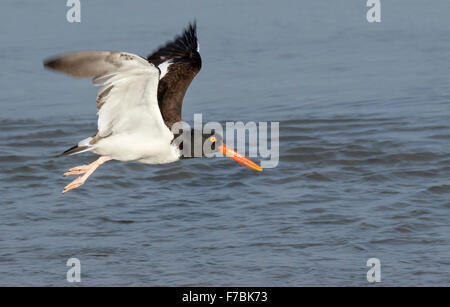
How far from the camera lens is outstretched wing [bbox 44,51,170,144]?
573 centimetres

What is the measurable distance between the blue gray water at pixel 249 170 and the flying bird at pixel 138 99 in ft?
2.53

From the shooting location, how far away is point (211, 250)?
284 inches

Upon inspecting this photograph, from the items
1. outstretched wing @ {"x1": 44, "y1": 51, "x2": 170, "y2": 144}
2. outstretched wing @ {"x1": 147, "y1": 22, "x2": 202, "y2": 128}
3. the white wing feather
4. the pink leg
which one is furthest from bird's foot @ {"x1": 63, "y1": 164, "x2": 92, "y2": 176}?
outstretched wing @ {"x1": 147, "y1": 22, "x2": 202, "y2": 128}

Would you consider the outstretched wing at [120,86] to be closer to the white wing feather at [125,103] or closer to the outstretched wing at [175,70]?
the white wing feather at [125,103]

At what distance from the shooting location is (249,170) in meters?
9.49

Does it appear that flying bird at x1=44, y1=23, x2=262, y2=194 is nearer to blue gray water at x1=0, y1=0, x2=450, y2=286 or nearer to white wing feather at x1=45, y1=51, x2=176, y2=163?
white wing feather at x1=45, y1=51, x2=176, y2=163

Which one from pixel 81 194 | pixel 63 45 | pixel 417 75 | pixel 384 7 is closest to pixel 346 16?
pixel 384 7

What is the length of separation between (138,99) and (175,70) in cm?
153

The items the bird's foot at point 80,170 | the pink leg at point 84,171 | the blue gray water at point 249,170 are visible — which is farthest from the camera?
the bird's foot at point 80,170

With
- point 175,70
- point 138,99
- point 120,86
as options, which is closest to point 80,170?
point 175,70

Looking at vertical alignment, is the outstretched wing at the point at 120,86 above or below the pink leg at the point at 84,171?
above

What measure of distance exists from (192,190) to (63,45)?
4.74 meters

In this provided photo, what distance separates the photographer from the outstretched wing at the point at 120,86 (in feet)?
18.8

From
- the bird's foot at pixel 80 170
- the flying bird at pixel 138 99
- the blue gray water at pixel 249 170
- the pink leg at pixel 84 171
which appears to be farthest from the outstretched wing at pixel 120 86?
the blue gray water at pixel 249 170
